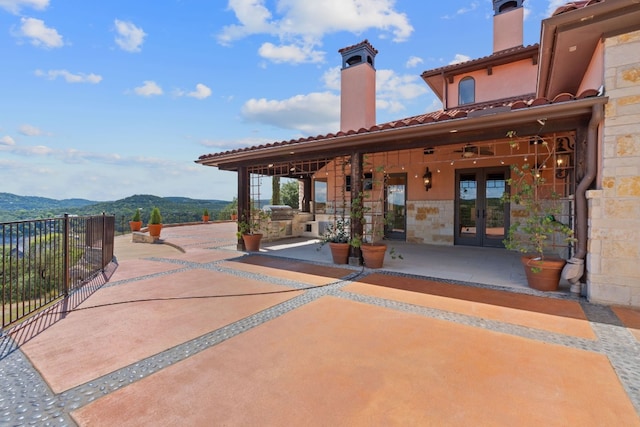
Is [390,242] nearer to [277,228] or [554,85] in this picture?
[277,228]

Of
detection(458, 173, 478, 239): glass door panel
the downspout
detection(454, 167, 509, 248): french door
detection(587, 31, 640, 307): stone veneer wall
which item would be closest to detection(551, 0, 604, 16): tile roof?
detection(587, 31, 640, 307): stone veneer wall

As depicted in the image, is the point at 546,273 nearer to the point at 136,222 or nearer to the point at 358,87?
the point at 358,87

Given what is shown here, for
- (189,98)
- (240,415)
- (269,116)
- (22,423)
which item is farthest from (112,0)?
(269,116)

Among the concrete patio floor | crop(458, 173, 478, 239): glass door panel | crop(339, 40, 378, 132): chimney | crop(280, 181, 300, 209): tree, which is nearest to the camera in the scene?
the concrete patio floor

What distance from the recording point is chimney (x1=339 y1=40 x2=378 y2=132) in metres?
11.9

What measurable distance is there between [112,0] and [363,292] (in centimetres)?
802

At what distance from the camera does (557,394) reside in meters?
2.03

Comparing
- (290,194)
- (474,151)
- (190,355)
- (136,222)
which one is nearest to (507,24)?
(474,151)

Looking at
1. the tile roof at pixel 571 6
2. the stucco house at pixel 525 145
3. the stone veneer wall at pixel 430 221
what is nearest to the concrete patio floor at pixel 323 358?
the stucco house at pixel 525 145

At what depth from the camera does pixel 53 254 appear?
505cm

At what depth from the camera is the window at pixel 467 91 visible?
10.1m

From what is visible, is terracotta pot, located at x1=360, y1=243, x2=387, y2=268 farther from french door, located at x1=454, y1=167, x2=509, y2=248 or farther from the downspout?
french door, located at x1=454, y1=167, x2=509, y2=248

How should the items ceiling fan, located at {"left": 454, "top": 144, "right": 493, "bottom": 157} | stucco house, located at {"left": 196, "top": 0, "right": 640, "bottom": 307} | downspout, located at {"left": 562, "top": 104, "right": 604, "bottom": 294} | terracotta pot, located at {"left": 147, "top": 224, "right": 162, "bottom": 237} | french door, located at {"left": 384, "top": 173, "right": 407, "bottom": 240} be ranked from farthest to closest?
terracotta pot, located at {"left": 147, "top": 224, "right": 162, "bottom": 237} → french door, located at {"left": 384, "top": 173, "right": 407, "bottom": 240} → ceiling fan, located at {"left": 454, "top": 144, "right": 493, "bottom": 157} → downspout, located at {"left": 562, "top": 104, "right": 604, "bottom": 294} → stucco house, located at {"left": 196, "top": 0, "right": 640, "bottom": 307}

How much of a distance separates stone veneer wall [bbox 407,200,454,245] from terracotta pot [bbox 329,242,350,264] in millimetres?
4130
